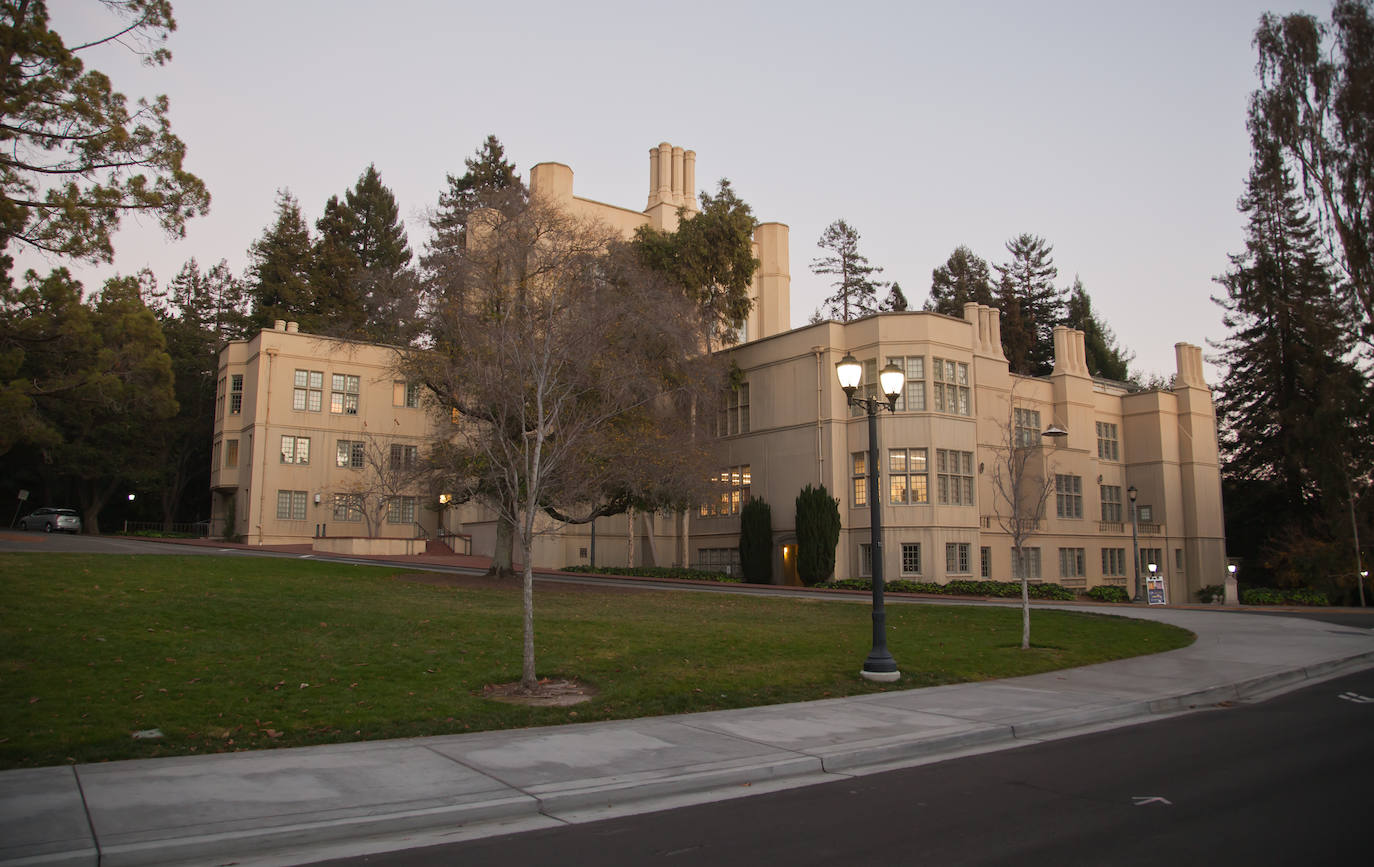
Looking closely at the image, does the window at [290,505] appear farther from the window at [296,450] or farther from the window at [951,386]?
the window at [951,386]

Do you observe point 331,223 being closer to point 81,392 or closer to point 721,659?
point 81,392

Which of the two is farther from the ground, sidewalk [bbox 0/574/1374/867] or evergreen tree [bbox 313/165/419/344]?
evergreen tree [bbox 313/165/419/344]

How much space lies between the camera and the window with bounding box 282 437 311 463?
46.0 m

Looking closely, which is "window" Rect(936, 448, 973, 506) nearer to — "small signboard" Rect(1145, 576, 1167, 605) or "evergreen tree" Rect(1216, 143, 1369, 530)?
"small signboard" Rect(1145, 576, 1167, 605)

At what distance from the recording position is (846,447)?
3672 cm

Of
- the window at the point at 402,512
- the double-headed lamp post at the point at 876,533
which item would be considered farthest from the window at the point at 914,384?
the window at the point at 402,512

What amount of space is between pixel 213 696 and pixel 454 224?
19588 mm

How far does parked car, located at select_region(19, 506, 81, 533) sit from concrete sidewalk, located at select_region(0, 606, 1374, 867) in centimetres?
5108

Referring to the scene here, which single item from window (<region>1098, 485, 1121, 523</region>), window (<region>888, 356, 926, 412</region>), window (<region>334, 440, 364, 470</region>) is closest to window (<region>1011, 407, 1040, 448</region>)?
window (<region>1098, 485, 1121, 523</region>)

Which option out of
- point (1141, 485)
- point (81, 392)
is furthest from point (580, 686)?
point (1141, 485)

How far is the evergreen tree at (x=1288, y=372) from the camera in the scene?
4394cm

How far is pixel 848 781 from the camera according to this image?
325 inches

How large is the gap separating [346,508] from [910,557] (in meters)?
29.2

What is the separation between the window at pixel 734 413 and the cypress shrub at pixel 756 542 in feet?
14.5
